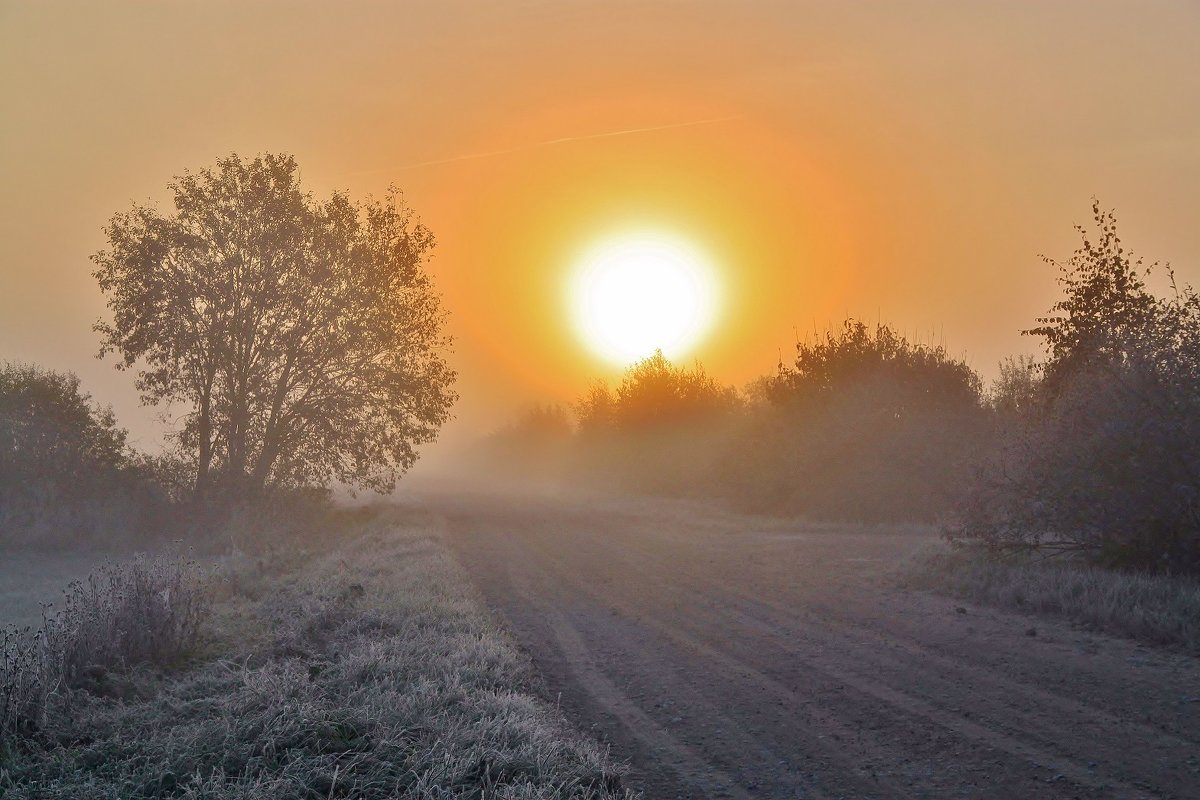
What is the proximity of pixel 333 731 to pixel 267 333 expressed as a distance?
25.2 metres

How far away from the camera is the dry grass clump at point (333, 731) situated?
554 centimetres

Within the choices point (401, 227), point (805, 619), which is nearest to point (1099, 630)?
point (805, 619)

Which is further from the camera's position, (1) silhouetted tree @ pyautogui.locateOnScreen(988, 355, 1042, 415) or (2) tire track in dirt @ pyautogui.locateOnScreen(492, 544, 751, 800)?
(1) silhouetted tree @ pyautogui.locateOnScreen(988, 355, 1042, 415)

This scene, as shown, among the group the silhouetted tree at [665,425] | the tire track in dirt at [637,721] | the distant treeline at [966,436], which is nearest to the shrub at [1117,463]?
the distant treeline at [966,436]

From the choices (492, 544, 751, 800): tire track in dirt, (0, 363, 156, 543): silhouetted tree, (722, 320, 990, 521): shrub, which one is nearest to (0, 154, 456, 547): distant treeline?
(0, 363, 156, 543): silhouetted tree

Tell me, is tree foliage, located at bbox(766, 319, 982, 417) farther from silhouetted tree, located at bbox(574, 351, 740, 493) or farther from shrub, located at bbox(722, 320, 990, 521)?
silhouetted tree, located at bbox(574, 351, 740, 493)

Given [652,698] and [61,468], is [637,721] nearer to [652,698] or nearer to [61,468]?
[652,698]

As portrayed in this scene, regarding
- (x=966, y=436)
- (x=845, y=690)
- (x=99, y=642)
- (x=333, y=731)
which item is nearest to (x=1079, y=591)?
(x=845, y=690)

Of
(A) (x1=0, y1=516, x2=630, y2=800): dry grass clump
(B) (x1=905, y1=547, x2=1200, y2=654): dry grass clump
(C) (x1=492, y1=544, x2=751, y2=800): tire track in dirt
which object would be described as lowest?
(C) (x1=492, y1=544, x2=751, y2=800): tire track in dirt

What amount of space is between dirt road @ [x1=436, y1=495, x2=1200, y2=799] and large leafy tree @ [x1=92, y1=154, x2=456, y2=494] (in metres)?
15.9

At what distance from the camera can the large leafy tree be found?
93.0 ft

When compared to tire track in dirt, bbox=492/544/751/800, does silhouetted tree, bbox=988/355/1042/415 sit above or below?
above

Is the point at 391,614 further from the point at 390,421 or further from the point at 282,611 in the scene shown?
the point at 390,421

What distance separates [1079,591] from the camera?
1202cm
